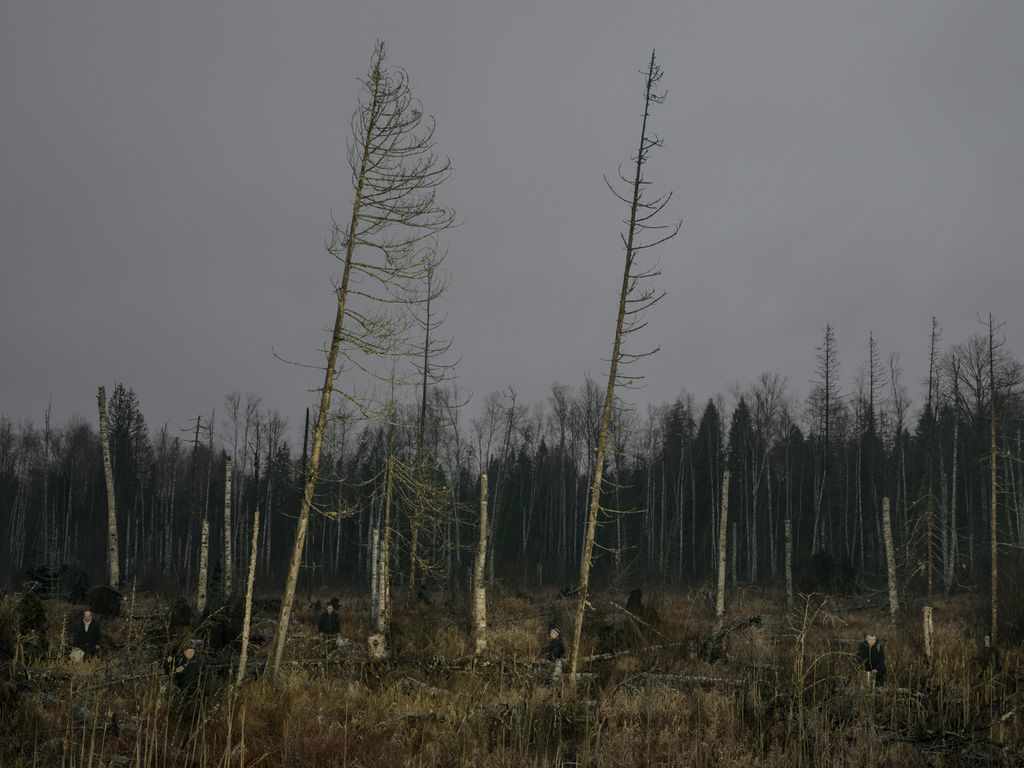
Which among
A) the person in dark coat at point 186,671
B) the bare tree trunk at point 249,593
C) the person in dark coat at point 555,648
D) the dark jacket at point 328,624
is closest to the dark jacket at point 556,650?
the person in dark coat at point 555,648

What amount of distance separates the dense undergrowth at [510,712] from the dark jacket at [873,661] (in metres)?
0.43

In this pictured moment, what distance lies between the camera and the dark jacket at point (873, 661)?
10.7 m

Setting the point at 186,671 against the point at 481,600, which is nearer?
the point at 186,671

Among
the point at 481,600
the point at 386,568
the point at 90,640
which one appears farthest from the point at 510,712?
the point at 90,640

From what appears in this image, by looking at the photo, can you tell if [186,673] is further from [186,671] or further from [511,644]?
[511,644]

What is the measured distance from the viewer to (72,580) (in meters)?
25.5

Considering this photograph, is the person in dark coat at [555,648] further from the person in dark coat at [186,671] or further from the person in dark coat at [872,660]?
the person in dark coat at [186,671]

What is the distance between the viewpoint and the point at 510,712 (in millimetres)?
8398

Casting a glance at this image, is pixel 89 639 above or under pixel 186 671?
under

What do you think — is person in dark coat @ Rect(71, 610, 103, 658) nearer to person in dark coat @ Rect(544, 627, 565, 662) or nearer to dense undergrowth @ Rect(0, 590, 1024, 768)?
dense undergrowth @ Rect(0, 590, 1024, 768)

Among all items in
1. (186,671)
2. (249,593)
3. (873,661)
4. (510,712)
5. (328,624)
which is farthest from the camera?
(328,624)

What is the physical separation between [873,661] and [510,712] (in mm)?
6449

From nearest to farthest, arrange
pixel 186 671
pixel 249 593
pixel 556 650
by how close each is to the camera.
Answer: pixel 249 593, pixel 186 671, pixel 556 650

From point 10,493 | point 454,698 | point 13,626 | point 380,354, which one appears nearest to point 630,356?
point 380,354
